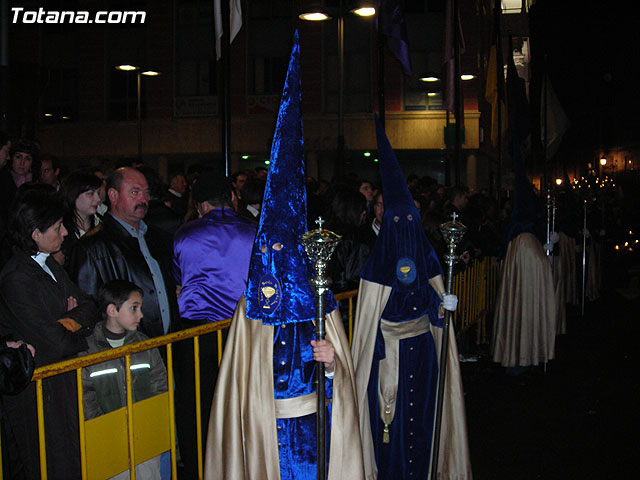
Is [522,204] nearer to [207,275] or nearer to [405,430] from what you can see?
[405,430]

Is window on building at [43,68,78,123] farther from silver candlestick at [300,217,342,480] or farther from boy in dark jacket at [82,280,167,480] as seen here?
silver candlestick at [300,217,342,480]

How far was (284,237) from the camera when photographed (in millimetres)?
3529

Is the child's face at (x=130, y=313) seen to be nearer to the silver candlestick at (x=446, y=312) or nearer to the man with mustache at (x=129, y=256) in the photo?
the man with mustache at (x=129, y=256)

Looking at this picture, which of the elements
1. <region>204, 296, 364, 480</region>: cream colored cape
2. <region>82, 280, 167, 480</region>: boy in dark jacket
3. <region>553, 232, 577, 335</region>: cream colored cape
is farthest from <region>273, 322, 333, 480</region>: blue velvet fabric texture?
<region>553, 232, 577, 335</region>: cream colored cape

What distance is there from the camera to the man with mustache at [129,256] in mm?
4660

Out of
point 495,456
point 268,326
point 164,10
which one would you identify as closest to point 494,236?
point 495,456

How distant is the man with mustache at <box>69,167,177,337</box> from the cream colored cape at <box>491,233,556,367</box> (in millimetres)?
5174

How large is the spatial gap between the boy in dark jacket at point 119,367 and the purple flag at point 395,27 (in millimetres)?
9333

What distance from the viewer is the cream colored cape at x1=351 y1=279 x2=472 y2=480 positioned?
505 centimetres

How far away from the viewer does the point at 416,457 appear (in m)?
5.17

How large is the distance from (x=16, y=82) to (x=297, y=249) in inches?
260

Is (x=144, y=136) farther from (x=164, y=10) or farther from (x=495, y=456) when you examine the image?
(x=495, y=456)

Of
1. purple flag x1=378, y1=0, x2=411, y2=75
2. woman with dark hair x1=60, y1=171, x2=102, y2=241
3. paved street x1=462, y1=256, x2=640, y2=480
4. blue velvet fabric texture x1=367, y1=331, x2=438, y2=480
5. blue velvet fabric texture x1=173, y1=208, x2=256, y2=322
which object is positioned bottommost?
paved street x1=462, y1=256, x2=640, y2=480

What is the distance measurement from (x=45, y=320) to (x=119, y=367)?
1.56 feet
